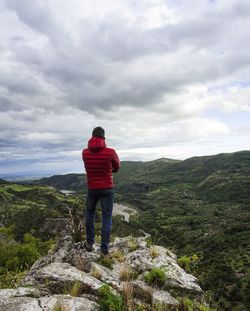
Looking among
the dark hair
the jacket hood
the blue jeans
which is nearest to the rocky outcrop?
the blue jeans

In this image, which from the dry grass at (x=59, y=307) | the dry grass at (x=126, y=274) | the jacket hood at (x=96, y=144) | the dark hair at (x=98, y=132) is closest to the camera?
the dry grass at (x=59, y=307)

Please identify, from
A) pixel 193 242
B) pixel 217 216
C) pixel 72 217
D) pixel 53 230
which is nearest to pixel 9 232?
pixel 53 230

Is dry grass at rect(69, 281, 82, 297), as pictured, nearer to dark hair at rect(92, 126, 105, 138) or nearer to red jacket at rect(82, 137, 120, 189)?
red jacket at rect(82, 137, 120, 189)

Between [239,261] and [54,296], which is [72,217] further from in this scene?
[239,261]

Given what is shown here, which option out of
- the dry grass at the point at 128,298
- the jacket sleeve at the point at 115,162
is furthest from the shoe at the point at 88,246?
the dry grass at the point at 128,298

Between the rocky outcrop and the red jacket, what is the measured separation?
231cm

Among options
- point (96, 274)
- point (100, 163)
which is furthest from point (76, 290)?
point (100, 163)

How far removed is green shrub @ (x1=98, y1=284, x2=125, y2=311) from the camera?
6.48 meters

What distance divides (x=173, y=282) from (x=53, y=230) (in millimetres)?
88035

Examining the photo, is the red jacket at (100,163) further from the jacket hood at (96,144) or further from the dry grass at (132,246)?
the dry grass at (132,246)

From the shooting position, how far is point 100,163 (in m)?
10.3

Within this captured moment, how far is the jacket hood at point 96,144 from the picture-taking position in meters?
10.2

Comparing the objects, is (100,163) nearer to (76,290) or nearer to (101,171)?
(101,171)

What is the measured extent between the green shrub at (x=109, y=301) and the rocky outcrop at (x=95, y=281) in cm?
14
